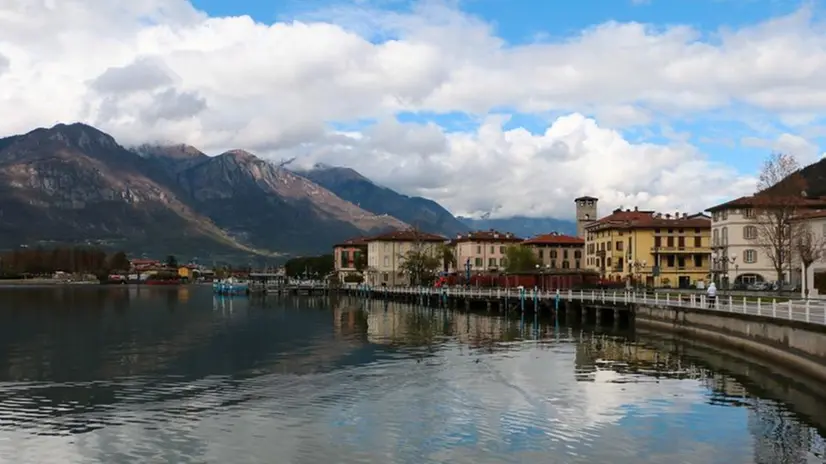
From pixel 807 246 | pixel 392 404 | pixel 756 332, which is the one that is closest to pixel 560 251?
pixel 807 246

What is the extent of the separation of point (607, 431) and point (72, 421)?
57.9ft

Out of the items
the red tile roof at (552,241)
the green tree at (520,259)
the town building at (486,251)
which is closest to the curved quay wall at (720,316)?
the green tree at (520,259)

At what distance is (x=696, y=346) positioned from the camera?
48656 mm

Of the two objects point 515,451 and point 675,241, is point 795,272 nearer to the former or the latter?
point 675,241

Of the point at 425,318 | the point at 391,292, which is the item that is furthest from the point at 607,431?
the point at 391,292

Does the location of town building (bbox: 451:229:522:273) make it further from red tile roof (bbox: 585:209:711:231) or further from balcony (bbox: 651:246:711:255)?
balcony (bbox: 651:246:711:255)

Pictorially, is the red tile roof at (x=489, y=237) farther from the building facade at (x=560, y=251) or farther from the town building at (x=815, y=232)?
the town building at (x=815, y=232)

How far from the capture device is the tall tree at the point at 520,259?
135750mm

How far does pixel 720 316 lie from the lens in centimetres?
4775

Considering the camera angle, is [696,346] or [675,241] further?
[675,241]

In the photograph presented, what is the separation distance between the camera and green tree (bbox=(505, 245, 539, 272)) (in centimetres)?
13575

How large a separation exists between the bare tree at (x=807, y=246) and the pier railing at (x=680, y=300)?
452cm

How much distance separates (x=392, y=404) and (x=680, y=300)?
3346 cm

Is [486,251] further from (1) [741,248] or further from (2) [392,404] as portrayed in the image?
(2) [392,404]
